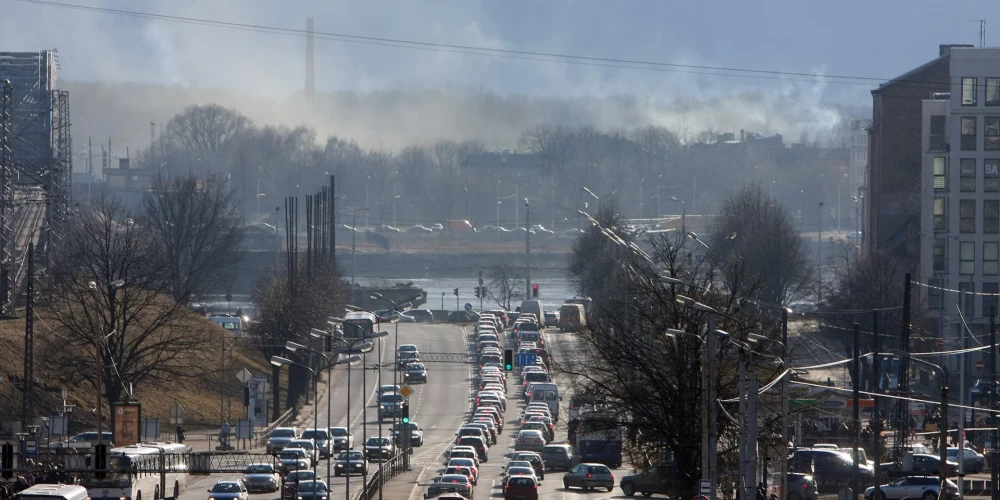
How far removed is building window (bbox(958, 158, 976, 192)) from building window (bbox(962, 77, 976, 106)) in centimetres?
294

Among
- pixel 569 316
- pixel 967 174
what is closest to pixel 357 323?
pixel 569 316

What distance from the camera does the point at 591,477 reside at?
41.5 meters

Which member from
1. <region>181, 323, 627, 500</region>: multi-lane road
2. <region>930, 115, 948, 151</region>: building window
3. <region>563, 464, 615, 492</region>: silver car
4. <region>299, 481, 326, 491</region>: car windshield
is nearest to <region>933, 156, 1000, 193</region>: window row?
<region>930, 115, 948, 151</region>: building window

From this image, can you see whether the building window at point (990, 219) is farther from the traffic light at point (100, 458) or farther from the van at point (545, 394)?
the traffic light at point (100, 458)

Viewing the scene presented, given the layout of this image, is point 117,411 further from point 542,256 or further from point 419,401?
point 542,256

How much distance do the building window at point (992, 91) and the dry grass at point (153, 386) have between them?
35727 mm

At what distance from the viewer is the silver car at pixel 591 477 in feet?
136

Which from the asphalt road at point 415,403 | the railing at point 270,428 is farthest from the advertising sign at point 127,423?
the railing at point 270,428

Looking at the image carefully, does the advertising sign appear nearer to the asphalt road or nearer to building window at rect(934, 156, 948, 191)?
the asphalt road

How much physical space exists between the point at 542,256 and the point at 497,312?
50.3 meters

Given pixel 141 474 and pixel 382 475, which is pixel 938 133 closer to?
pixel 382 475

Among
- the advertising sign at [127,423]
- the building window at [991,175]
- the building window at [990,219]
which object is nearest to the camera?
the advertising sign at [127,423]

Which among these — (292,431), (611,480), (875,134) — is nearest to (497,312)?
(875,134)

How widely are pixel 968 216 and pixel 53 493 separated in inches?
2129
